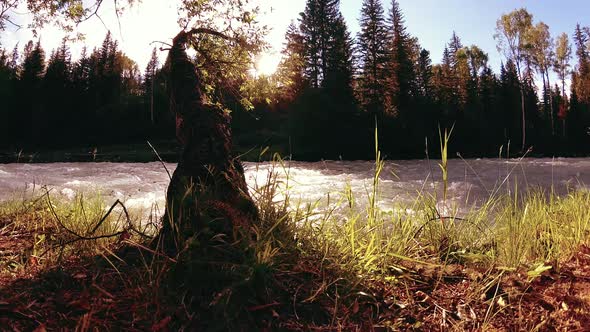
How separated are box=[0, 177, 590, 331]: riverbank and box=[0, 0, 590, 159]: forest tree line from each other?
88.5 ft

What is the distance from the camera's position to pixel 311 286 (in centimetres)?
169

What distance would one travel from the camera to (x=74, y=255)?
207 cm

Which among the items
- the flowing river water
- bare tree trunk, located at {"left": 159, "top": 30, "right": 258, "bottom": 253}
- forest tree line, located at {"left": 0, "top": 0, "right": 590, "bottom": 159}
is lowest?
the flowing river water

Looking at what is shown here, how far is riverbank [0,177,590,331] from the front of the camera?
1447mm

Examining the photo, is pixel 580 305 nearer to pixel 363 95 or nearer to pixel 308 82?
pixel 363 95

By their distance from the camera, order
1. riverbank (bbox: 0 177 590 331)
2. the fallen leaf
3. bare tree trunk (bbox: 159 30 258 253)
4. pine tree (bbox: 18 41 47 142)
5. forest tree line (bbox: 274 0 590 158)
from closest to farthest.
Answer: the fallen leaf, riverbank (bbox: 0 177 590 331), bare tree trunk (bbox: 159 30 258 253), forest tree line (bbox: 274 0 590 158), pine tree (bbox: 18 41 47 142)

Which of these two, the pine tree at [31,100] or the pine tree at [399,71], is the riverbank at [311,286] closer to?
the pine tree at [399,71]

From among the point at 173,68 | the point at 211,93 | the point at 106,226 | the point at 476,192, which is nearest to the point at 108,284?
the point at 106,226

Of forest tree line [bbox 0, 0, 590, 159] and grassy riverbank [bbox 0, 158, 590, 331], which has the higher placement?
forest tree line [bbox 0, 0, 590, 159]

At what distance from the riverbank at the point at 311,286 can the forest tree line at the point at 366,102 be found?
2697 centimetres

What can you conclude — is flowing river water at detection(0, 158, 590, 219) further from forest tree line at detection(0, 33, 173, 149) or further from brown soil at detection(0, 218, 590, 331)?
forest tree line at detection(0, 33, 173, 149)

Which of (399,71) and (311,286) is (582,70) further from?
(311,286)

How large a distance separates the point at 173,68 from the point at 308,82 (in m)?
44.3

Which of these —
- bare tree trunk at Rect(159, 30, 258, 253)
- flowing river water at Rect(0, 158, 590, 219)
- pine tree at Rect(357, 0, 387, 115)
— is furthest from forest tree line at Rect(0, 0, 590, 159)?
bare tree trunk at Rect(159, 30, 258, 253)
